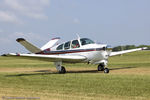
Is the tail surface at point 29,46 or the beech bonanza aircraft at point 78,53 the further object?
the tail surface at point 29,46

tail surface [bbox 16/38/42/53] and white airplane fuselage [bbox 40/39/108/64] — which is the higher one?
tail surface [bbox 16/38/42/53]

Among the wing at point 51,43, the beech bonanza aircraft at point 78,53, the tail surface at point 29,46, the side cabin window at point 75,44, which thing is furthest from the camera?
the wing at point 51,43

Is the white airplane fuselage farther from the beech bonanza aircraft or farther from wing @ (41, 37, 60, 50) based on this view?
wing @ (41, 37, 60, 50)

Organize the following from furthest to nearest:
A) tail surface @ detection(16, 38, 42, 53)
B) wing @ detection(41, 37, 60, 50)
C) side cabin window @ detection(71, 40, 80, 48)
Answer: wing @ detection(41, 37, 60, 50), tail surface @ detection(16, 38, 42, 53), side cabin window @ detection(71, 40, 80, 48)

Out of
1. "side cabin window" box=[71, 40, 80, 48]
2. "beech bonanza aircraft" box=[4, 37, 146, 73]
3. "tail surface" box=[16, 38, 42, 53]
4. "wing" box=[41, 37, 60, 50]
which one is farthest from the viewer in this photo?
"wing" box=[41, 37, 60, 50]

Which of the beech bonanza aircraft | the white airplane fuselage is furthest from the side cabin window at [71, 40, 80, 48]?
the white airplane fuselage

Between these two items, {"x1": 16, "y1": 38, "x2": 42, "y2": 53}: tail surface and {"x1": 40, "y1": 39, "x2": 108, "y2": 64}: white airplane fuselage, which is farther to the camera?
{"x1": 16, "y1": 38, "x2": 42, "y2": 53}: tail surface

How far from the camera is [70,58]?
18359 millimetres

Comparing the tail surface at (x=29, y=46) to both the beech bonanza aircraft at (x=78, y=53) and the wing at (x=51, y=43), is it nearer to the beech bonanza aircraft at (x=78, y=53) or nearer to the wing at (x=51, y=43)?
the beech bonanza aircraft at (x=78, y=53)

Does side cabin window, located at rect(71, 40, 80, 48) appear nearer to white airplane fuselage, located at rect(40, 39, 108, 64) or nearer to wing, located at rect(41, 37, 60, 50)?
white airplane fuselage, located at rect(40, 39, 108, 64)

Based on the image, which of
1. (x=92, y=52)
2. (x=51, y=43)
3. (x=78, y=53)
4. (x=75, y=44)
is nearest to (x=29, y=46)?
(x=51, y=43)

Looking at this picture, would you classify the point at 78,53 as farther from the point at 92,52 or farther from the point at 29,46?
the point at 29,46

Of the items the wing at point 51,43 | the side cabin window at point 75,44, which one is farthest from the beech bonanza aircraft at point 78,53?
the wing at point 51,43

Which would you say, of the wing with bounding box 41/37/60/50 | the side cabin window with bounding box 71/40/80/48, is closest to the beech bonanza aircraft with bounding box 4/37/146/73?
the side cabin window with bounding box 71/40/80/48
